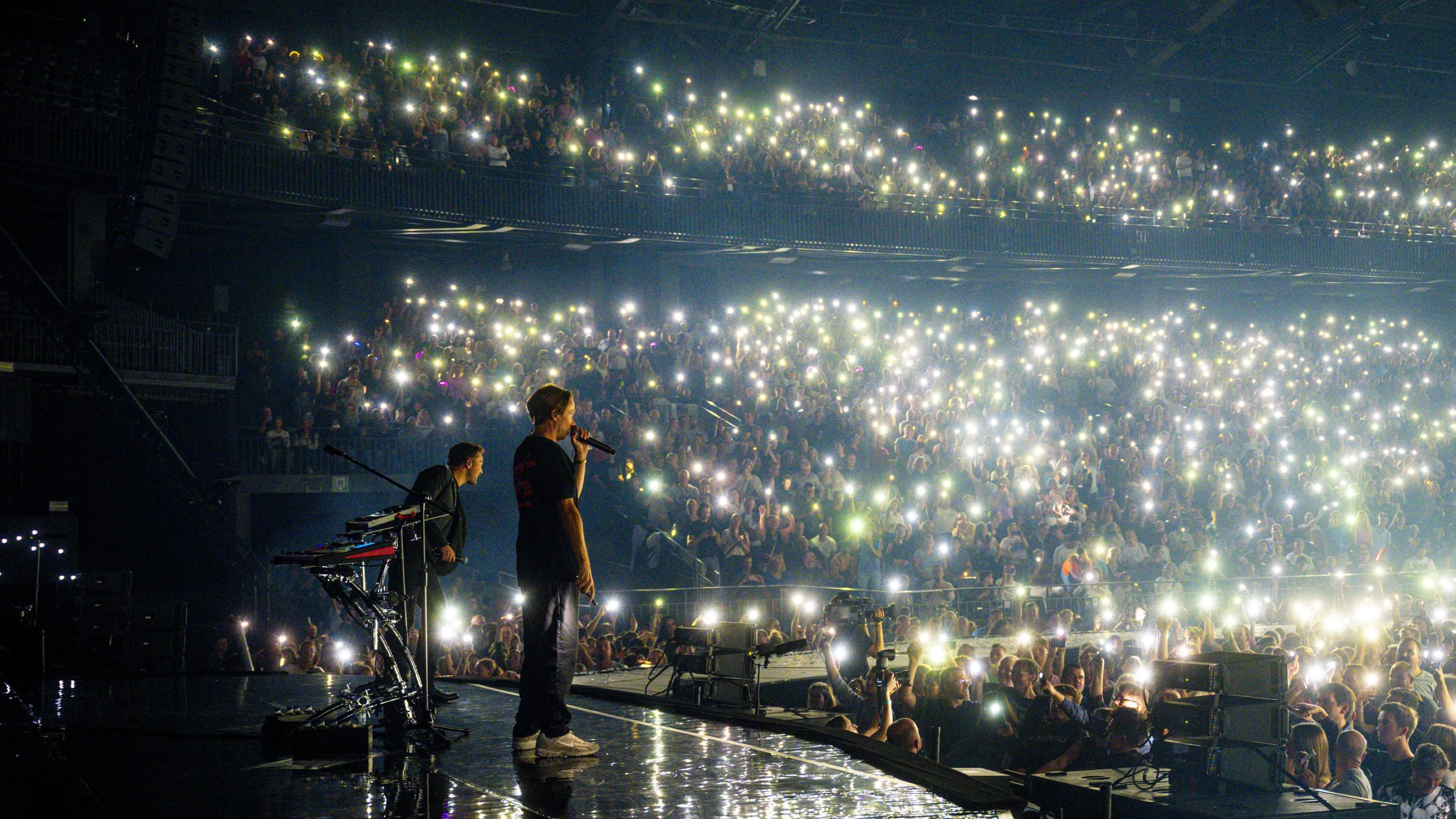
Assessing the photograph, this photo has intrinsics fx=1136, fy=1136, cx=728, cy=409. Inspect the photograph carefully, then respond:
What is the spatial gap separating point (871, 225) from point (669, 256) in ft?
14.5

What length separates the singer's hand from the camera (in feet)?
16.4

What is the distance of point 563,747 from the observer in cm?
493

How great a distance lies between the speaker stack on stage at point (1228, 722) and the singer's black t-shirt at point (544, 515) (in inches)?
164

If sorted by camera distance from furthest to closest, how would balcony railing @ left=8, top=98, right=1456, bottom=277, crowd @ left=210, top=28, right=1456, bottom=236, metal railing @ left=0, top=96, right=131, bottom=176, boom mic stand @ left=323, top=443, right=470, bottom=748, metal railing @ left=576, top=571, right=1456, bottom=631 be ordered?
crowd @ left=210, top=28, right=1456, bottom=236 → balcony railing @ left=8, top=98, right=1456, bottom=277 → metal railing @ left=0, top=96, right=131, bottom=176 → metal railing @ left=576, top=571, right=1456, bottom=631 → boom mic stand @ left=323, top=443, right=470, bottom=748

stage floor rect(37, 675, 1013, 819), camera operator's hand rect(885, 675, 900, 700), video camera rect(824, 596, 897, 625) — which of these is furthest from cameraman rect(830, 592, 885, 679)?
stage floor rect(37, 675, 1013, 819)

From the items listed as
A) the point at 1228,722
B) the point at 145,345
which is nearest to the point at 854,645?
the point at 1228,722

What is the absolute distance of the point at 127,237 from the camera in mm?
16016

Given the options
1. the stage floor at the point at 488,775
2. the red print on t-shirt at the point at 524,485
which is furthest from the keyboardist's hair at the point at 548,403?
the stage floor at the point at 488,775

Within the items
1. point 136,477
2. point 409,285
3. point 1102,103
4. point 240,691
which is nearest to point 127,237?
point 136,477

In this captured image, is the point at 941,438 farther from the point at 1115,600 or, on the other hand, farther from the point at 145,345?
the point at 145,345

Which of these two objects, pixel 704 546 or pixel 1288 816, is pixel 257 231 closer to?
pixel 704 546

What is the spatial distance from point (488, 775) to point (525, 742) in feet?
1.43

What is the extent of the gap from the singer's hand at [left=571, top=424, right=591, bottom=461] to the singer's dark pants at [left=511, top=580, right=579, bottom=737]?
575 millimetres

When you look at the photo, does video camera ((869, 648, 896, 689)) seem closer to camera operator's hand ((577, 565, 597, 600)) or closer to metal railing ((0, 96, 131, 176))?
camera operator's hand ((577, 565, 597, 600))
